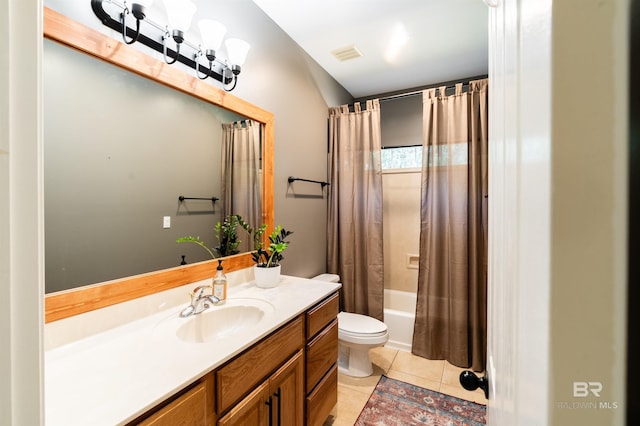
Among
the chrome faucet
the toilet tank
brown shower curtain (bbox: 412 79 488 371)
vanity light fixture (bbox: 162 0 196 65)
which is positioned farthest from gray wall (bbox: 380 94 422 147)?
the chrome faucet

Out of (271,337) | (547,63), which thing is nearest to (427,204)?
(271,337)

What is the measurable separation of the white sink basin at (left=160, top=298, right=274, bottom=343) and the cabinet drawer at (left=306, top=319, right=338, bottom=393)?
0.34 meters

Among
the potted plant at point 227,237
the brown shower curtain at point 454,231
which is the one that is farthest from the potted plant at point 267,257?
the brown shower curtain at point 454,231

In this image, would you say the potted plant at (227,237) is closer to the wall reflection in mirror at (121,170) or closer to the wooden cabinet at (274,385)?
the wall reflection in mirror at (121,170)

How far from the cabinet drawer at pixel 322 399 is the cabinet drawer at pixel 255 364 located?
377mm

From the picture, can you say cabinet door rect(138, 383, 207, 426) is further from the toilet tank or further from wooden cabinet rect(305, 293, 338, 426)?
the toilet tank

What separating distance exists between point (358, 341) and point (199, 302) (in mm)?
1330

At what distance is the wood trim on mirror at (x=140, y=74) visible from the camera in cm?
96

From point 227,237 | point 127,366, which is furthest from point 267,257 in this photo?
point 127,366

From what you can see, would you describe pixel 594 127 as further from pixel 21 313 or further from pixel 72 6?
pixel 72 6

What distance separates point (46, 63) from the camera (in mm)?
940

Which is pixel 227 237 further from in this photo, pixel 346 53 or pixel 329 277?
pixel 346 53

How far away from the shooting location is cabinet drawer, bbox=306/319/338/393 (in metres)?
1.45

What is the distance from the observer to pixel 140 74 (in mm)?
1213
